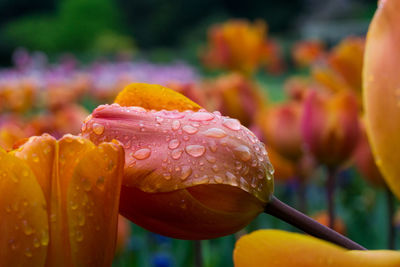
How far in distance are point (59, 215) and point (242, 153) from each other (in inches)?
4.4

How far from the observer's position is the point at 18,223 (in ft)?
0.96

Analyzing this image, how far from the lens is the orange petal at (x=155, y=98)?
34 centimetres

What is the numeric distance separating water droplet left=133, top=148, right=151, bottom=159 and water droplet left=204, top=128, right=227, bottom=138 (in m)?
0.04

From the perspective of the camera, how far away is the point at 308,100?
2.57 ft

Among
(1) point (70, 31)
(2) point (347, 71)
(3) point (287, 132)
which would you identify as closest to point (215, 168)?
(3) point (287, 132)

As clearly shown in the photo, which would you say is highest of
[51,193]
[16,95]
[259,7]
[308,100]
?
[51,193]

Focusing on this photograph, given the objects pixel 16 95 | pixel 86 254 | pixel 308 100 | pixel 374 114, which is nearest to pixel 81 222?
pixel 86 254

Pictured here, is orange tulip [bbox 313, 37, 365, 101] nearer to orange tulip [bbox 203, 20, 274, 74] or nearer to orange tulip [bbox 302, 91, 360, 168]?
orange tulip [bbox 302, 91, 360, 168]

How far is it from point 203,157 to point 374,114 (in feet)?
0.34

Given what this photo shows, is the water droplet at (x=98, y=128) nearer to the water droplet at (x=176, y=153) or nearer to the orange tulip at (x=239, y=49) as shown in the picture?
the water droplet at (x=176, y=153)

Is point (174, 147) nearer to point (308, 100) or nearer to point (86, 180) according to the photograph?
point (86, 180)

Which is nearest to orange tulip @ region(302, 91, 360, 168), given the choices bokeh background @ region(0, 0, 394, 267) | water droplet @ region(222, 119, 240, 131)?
bokeh background @ region(0, 0, 394, 267)

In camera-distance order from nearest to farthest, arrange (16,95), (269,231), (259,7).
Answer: (269,231)
(16,95)
(259,7)

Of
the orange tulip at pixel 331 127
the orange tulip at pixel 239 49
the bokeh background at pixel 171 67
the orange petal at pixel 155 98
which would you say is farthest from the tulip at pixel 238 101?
the orange tulip at pixel 239 49
